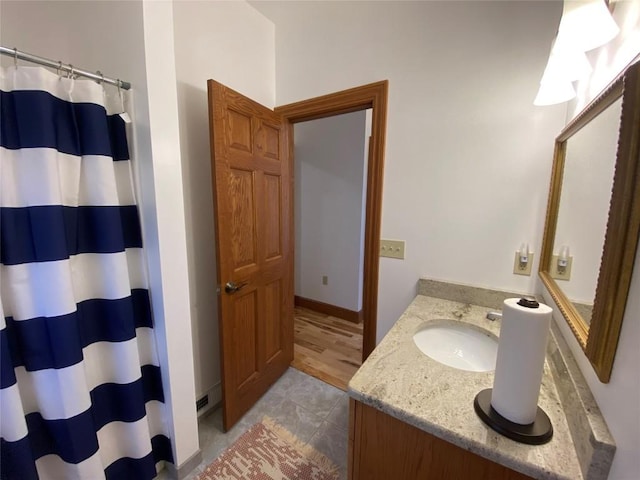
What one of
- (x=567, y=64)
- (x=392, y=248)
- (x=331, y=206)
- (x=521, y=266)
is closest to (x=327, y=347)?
(x=392, y=248)

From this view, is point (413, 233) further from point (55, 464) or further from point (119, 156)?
point (55, 464)

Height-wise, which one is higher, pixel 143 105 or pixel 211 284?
pixel 143 105

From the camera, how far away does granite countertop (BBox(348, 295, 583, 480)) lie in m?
0.57

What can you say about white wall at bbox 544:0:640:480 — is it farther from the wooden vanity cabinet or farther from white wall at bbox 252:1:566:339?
white wall at bbox 252:1:566:339

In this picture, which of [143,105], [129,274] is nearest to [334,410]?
[129,274]

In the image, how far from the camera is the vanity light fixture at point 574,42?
702mm

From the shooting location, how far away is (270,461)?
1365 millimetres

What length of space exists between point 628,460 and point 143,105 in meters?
1.60

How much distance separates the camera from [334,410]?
1.70m

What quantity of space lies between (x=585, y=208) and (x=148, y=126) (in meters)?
1.50

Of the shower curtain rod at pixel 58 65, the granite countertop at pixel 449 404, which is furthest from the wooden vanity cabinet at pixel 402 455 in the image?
the shower curtain rod at pixel 58 65

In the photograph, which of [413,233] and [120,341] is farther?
[413,233]

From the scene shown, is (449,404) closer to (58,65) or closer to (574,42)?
(574,42)

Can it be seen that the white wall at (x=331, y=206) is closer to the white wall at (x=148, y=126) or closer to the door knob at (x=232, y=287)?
the door knob at (x=232, y=287)
